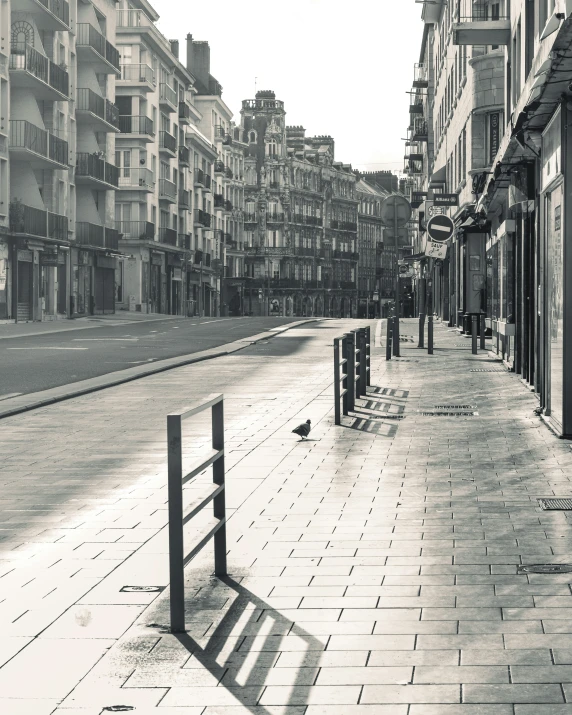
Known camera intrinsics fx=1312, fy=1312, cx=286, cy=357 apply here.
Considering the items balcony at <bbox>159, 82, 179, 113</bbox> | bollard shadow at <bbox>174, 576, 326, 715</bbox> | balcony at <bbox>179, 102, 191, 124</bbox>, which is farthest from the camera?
balcony at <bbox>179, 102, 191, 124</bbox>

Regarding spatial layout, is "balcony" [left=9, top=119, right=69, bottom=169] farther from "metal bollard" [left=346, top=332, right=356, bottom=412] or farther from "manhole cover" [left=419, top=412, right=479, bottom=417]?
"manhole cover" [left=419, top=412, right=479, bottom=417]

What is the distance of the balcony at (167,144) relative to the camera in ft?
276

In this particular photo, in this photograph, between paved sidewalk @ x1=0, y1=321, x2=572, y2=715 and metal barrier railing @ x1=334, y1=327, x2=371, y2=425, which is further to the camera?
metal barrier railing @ x1=334, y1=327, x2=371, y2=425

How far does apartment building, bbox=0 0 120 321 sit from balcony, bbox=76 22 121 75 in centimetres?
5

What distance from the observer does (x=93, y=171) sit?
6444cm

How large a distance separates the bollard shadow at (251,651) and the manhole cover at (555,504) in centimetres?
288

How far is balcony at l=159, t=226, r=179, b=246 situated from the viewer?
3356 inches

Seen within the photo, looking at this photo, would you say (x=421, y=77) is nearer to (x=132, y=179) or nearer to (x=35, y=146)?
(x=132, y=179)

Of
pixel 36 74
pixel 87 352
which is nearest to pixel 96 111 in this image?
pixel 36 74

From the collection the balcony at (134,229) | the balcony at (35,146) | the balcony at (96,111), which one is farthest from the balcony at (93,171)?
the balcony at (134,229)

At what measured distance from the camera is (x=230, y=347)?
29.7m

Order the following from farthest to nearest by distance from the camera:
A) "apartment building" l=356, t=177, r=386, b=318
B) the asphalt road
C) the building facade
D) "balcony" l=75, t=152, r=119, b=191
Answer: "apartment building" l=356, t=177, r=386, b=318, "balcony" l=75, t=152, r=119, b=191, the asphalt road, the building facade

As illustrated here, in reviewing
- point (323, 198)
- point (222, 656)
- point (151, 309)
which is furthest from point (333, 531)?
point (323, 198)

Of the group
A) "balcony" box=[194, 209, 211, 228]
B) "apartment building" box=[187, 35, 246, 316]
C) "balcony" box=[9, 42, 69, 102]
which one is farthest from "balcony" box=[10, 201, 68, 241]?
"apartment building" box=[187, 35, 246, 316]
